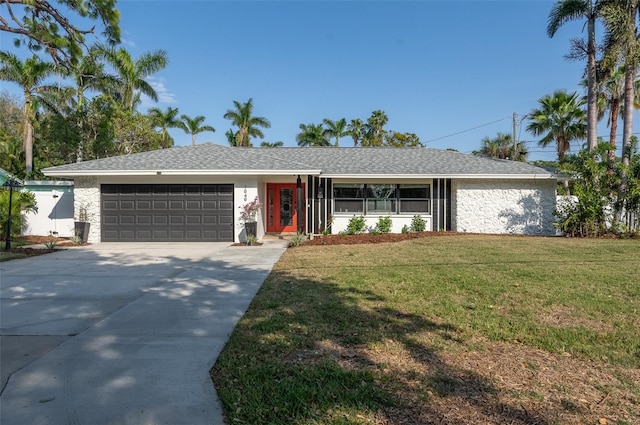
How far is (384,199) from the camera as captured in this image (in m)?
16.4

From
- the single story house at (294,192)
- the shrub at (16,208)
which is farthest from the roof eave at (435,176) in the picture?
the shrub at (16,208)

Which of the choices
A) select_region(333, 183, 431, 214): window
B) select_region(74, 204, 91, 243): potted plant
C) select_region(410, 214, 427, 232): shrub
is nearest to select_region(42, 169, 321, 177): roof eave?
select_region(74, 204, 91, 243): potted plant

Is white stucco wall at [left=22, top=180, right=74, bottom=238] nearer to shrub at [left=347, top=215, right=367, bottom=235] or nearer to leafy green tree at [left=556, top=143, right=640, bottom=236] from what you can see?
shrub at [left=347, top=215, right=367, bottom=235]

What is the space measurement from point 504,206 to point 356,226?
6085 millimetres

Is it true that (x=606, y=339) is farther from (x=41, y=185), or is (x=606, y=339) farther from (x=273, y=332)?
(x=41, y=185)

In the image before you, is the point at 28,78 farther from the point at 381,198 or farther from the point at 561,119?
the point at 561,119

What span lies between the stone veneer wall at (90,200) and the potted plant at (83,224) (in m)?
0.07

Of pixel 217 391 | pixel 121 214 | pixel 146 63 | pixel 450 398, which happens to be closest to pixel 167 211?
pixel 121 214

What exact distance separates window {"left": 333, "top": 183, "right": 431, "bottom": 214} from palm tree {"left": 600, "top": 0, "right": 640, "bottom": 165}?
7.39 m

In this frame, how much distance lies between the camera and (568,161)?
583 inches

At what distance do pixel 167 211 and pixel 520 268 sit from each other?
11.8 meters

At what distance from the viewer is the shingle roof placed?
553 inches

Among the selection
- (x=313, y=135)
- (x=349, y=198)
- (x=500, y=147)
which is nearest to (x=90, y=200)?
(x=349, y=198)

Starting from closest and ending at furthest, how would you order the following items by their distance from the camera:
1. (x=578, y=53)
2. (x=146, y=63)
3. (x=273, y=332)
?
(x=273, y=332) → (x=578, y=53) → (x=146, y=63)
